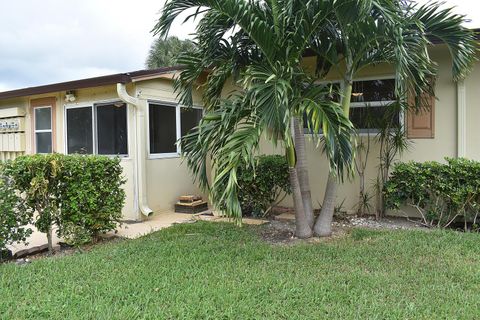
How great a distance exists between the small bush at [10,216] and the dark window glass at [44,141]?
476 centimetres

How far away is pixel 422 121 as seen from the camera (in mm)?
6637

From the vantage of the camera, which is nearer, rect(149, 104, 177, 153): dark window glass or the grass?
the grass

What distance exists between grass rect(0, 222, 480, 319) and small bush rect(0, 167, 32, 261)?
41cm

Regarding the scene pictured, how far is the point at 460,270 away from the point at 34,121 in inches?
385

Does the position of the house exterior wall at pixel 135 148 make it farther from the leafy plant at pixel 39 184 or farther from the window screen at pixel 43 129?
the leafy plant at pixel 39 184

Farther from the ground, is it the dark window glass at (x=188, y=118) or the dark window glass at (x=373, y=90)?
the dark window glass at (x=373, y=90)

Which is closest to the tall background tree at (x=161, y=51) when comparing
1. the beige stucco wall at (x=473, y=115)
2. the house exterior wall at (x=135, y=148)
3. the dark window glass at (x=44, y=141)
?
the house exterior wall at (x=135, y=148)

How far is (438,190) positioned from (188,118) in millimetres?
5588

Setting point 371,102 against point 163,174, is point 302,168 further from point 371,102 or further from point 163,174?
point 163,174

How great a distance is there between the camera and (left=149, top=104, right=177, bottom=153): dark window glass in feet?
25.8

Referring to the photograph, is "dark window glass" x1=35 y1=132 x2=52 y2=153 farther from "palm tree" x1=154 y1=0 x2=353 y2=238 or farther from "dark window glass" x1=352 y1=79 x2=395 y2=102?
"dark window glass" x1=352 y1=79 x2=395 y2=102

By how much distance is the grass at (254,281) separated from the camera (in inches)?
123

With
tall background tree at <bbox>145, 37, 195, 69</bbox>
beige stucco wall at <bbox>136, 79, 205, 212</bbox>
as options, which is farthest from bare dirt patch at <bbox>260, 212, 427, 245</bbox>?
tall background tree at <bbox>145, 37, 195, 69</bbox>

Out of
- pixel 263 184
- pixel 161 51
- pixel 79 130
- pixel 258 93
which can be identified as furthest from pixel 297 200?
pixel 161 51
